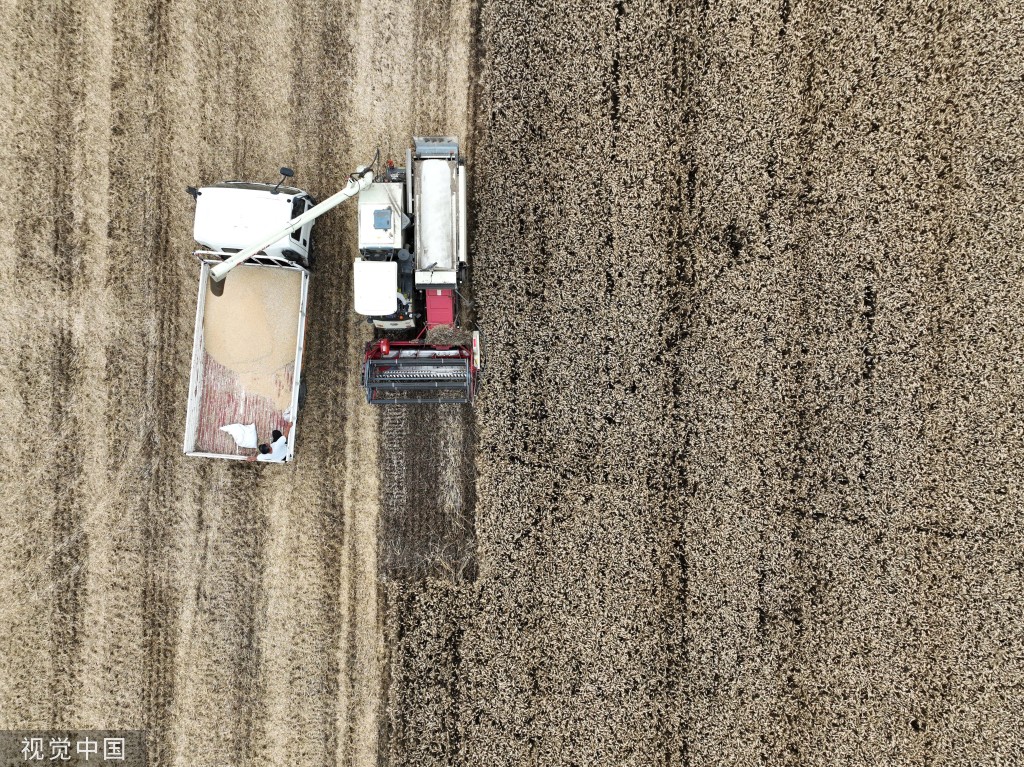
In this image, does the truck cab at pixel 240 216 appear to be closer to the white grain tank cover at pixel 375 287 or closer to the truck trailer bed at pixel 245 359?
the truck trailer bed at pixel 245 359

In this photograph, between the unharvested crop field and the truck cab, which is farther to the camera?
the unharvested crop field

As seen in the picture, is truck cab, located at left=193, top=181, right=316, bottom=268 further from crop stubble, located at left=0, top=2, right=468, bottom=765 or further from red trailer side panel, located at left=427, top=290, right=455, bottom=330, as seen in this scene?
red trailer side panel, located at left=427, top=290, right=455, bottom=330

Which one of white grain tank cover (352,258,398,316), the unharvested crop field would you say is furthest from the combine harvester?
the unharvested crop field

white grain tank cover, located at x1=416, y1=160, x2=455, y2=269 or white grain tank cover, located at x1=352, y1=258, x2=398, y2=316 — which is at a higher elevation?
white grain tank cover, located at x1=416, y1=160, x2=455, y2=269

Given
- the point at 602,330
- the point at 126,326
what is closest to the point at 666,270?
the point at 602,330

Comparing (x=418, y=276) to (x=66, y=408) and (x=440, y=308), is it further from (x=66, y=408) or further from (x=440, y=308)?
(x=66, y=408)

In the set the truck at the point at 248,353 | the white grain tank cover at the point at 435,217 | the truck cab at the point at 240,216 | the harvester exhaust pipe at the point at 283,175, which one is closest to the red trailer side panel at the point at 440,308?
the white grain tank cover at the point at 435,217
